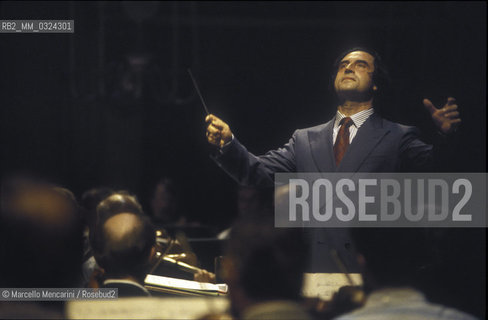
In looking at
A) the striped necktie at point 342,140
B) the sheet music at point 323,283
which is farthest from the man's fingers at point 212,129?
the sheet music at point 323,283

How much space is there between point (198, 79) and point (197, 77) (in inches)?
0.6

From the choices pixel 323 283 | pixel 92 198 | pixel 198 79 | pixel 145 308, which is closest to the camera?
pixel 145 308

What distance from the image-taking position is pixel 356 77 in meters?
2.71

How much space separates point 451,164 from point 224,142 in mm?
984

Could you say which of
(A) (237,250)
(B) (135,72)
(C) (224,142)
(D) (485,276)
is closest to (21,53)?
(B) (135,72)

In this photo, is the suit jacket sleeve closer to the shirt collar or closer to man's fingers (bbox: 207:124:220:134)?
man's fingers (bbox: 207:124:220:134)

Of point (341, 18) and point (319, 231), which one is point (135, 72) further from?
point (319, 231)

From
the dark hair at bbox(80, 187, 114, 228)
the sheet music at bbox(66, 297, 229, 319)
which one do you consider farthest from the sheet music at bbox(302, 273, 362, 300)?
the dark hair at bbox(80, 187, 114, 228)

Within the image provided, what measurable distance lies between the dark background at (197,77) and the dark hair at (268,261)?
1.39m

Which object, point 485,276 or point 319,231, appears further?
point 485,276

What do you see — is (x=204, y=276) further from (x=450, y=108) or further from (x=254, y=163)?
(x=450, y=108)

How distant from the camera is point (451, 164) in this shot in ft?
9.30

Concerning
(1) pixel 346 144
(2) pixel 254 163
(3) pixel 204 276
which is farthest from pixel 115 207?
(1) pixel 346 144

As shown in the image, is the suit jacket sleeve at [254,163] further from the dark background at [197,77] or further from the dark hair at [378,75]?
the dark hair at [378,75]
